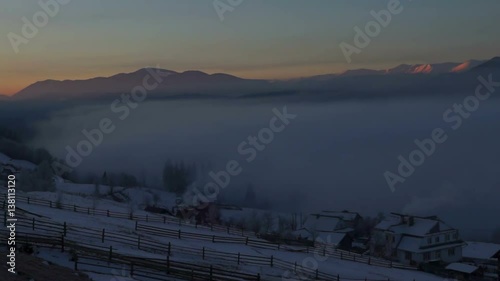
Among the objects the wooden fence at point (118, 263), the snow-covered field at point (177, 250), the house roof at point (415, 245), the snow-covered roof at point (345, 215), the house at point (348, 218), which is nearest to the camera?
the wooden fence at point (118, 263)

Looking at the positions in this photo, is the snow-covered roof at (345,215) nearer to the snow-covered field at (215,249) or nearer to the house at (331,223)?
the house at (331,223)

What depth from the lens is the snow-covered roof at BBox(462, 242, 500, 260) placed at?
208 ft

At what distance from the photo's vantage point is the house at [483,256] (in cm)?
6079

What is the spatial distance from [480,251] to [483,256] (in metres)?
1.45

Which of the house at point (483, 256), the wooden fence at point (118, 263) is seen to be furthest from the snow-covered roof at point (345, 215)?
the wooden fence at point (118, 263)

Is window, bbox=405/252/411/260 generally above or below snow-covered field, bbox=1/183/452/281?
below

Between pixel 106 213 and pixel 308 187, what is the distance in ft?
351

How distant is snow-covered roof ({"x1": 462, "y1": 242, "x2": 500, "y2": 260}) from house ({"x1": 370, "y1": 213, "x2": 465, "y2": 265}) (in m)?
0.93

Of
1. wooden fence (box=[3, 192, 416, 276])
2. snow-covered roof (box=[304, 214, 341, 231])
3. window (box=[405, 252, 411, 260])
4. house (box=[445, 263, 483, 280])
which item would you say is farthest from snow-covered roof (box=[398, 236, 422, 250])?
snow-covered roof (box=[304, 214, 341, 231])

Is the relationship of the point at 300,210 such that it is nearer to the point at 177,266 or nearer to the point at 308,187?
the point at 308,187

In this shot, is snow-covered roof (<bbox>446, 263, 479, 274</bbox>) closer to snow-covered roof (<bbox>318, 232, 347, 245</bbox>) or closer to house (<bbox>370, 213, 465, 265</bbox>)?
house (<bbox>370, 213, 465, 265</bbox>)

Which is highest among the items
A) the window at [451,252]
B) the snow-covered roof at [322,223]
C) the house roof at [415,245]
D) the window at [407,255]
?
the snow-covered roof at [322,223]

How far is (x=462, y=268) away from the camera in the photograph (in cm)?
5672

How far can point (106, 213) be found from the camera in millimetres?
52469
